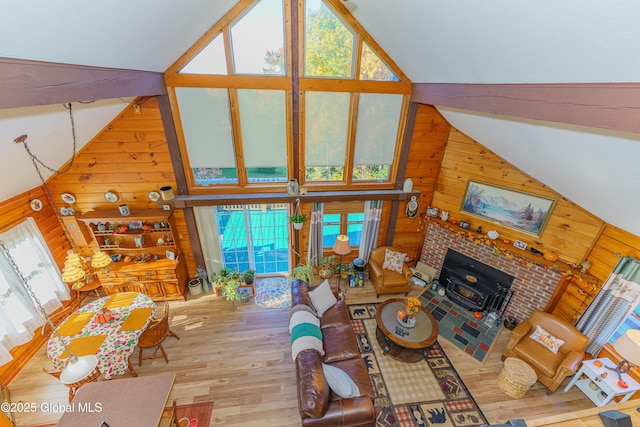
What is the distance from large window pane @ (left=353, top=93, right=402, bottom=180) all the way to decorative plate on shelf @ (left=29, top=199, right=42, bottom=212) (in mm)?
Result: 5887

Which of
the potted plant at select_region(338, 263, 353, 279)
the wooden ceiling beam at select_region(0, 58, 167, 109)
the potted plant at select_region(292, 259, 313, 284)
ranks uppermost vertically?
the wooden ceiling beam at select_region(0, 58, 167, 109)

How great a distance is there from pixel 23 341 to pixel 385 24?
771 cm

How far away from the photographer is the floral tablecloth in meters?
3.65

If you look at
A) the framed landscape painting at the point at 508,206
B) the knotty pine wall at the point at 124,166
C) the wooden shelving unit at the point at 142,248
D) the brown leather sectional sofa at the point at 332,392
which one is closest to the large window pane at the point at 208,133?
the knotty pine wall at the point at 124,166

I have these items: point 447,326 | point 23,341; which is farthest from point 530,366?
point 23,341

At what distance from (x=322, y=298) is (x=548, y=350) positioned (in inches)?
151

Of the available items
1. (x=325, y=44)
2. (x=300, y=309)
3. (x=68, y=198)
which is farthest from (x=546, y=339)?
(x=68, y=198)

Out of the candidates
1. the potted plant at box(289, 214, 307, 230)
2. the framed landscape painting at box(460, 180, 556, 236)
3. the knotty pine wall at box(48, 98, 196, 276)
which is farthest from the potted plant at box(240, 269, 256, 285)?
the framed landscape painting at box(460, 180, 556, 236)

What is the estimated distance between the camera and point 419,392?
416 cm

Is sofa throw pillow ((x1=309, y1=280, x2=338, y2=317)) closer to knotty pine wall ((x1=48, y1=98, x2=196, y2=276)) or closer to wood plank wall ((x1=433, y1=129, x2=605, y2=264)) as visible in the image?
wood plank wall ((x1=433, y1=129, x2=605, y2=264))

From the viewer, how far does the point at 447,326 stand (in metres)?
5.37

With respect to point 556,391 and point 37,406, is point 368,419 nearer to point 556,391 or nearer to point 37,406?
point 556,391

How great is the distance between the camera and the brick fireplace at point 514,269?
4.86 m

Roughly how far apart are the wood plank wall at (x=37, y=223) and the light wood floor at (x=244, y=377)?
0.16 metres
